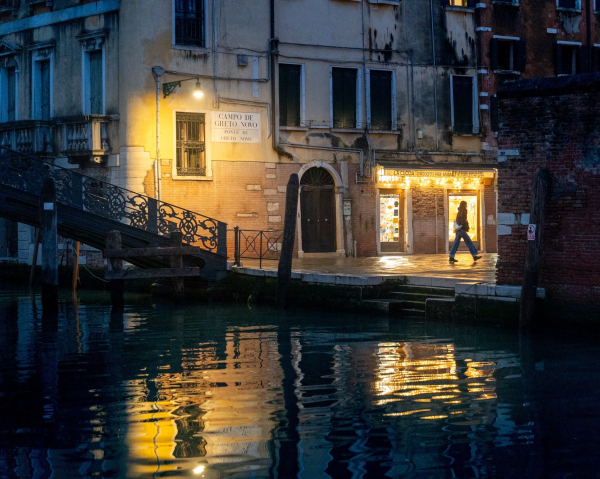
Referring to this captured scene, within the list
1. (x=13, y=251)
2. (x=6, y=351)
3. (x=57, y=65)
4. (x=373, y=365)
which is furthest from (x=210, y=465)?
(x=13, y=251)

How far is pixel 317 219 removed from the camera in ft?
77.2

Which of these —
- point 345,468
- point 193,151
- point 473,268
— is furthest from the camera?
point 193,151

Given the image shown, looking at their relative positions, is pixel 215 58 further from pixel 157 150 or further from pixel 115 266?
pixel 115 266

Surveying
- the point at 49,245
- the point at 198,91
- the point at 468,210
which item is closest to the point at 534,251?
the point at 49,245

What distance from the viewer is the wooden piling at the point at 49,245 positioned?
53.4 feet

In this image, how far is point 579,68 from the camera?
25844 mm

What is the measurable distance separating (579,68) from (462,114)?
3827 millimetres

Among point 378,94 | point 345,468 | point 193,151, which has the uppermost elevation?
point 378,94

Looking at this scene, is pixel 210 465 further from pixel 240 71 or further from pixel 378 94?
pixel 378 94

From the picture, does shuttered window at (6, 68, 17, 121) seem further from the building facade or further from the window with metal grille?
the window with metal grille

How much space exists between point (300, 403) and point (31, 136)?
16424 mm

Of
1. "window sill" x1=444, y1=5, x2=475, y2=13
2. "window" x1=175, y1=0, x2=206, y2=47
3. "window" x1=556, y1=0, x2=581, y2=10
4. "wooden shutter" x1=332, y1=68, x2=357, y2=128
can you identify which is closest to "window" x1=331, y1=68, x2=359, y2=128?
"wooden shutter" x1=332, y1=68, x2=357, y2=128

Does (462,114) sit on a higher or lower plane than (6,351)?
higher

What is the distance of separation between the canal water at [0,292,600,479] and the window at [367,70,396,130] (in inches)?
444
